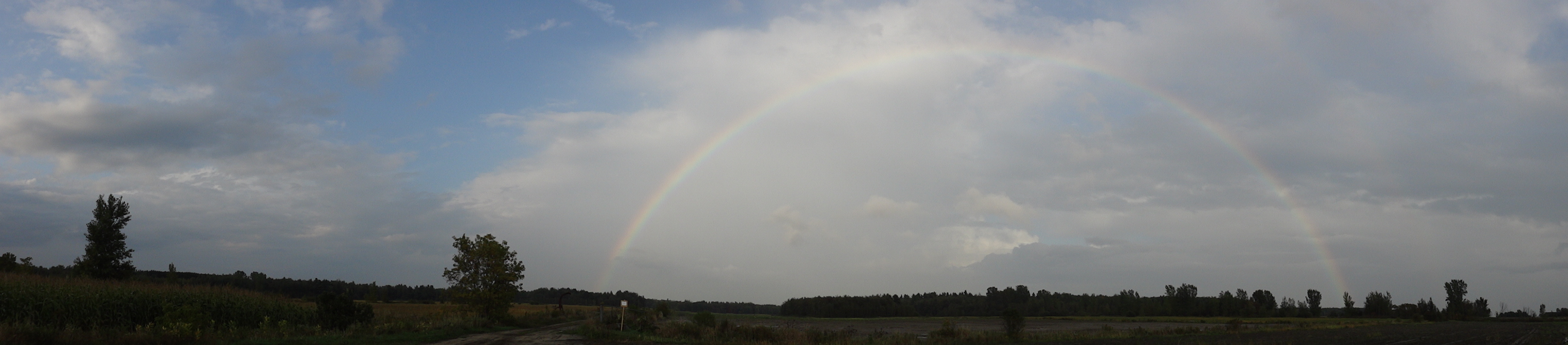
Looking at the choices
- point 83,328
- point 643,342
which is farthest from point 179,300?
point 643,342

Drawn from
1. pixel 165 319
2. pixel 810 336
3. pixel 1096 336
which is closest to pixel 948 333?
pixel 810 336

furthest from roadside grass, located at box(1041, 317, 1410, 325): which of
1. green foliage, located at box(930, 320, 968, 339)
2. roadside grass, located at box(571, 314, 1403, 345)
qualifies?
green foliage, located at box(930, 320, 968, 339)

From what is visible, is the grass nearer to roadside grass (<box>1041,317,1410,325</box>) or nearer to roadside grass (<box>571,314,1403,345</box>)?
roadside grass (<box>571,314,1403,345</box>)

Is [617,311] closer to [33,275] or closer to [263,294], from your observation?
[263,294]

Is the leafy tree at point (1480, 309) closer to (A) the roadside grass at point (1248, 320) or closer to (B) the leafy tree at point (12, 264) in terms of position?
(A) the roadside grass at point (1248, 320)

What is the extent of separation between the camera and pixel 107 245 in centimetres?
5331

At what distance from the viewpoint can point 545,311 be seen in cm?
7006

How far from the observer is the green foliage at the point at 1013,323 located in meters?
40.7

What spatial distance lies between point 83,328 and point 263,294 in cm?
1110

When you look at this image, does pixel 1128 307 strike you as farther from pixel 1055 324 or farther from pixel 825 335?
pixel 825 335

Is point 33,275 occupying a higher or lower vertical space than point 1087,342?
higher

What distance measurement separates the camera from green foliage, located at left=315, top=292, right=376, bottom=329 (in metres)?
33.8

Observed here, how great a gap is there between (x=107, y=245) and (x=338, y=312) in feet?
112

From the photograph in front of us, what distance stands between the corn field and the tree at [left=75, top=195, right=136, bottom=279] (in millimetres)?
29042
